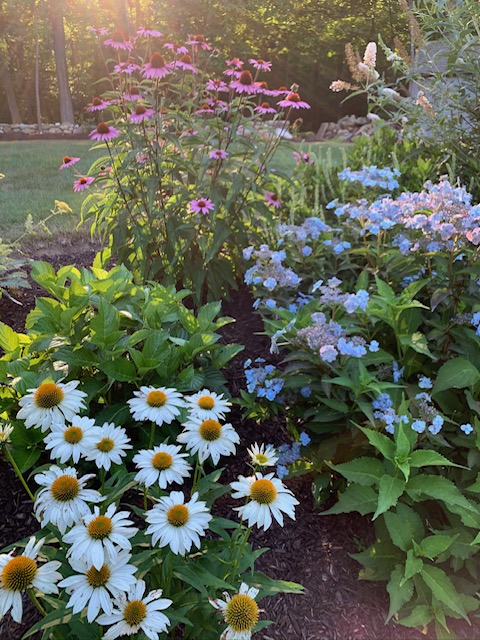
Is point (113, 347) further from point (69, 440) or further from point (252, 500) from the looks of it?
point (252, 500)

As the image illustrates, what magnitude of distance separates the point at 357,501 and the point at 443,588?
0.99 feet

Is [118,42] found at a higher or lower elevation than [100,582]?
higher

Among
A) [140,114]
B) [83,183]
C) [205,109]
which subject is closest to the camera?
[140,114]

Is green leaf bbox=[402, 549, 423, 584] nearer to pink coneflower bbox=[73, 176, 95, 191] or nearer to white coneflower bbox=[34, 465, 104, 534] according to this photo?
white coneflower bbox=[34, 465, 104, 534]

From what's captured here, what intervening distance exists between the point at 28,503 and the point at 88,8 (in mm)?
16049

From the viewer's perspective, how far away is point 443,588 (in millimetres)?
1453

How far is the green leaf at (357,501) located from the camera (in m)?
1.56

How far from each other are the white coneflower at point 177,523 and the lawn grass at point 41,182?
92.3 inches

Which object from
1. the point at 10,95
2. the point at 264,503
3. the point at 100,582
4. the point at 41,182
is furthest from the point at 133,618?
the point at 10,95

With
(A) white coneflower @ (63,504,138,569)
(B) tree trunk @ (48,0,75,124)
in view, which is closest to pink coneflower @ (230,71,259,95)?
(A) white coneflower @ (63,504,138,569)

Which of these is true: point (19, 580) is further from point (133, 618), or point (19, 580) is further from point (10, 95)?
point (10, 95)

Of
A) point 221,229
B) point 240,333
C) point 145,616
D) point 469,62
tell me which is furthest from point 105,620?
point 469,62

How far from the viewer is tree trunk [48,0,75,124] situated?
13.4 m

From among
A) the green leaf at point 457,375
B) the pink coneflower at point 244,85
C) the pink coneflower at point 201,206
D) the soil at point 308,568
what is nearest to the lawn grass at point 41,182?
the pink coneflower at point 244,85
